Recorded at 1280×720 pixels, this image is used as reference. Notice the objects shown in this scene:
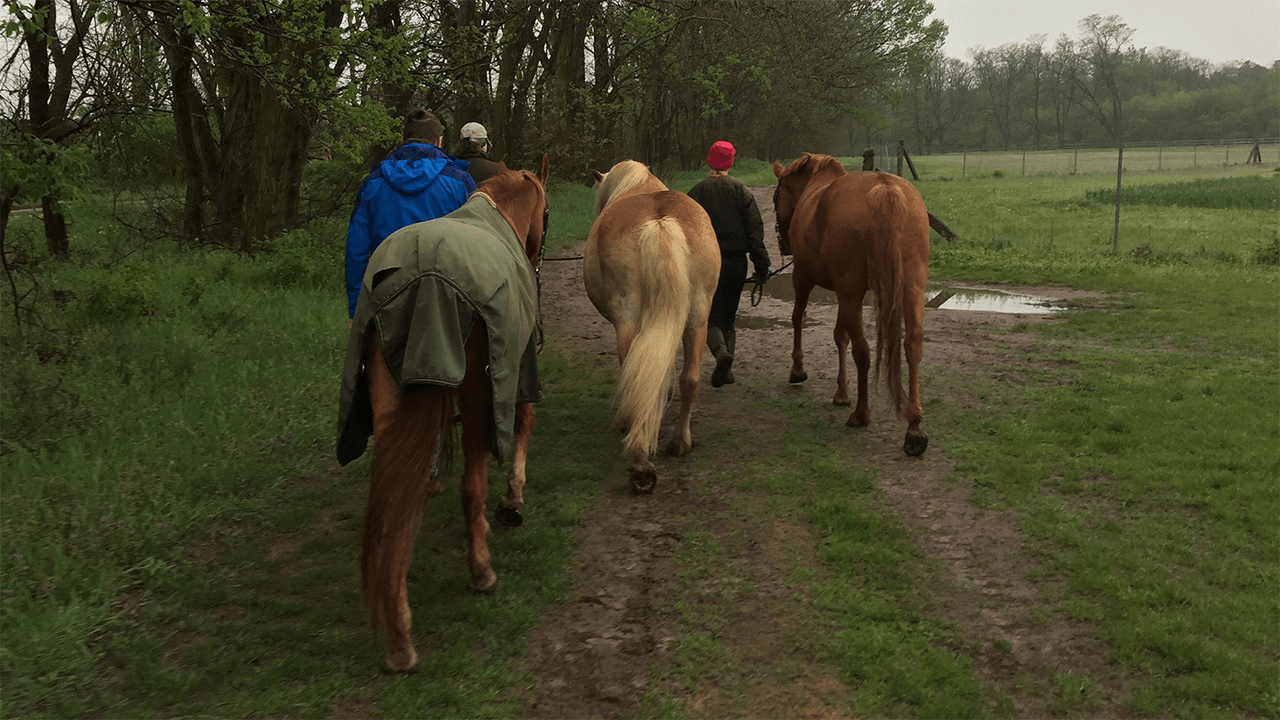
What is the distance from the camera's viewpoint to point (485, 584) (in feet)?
12.9

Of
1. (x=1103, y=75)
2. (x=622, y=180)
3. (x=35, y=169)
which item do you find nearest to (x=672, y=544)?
(x=622, y=180)

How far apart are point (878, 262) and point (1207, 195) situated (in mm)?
23635

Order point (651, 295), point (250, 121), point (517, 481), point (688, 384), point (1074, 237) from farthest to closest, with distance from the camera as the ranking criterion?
point (1074, 237), point (250, 121), point (688, 384), point (651, 295), point (517, 481)

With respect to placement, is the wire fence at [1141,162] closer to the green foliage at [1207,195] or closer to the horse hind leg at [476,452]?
the green foliage at [1207,195]

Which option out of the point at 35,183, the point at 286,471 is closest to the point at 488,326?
the point at 286,471

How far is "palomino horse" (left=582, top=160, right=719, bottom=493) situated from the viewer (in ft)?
15.4

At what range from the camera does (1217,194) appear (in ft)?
80.0

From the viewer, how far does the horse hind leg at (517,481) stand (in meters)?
4.70

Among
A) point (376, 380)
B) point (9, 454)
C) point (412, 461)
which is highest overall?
point (376, 380)

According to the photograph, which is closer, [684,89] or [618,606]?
[618,606]

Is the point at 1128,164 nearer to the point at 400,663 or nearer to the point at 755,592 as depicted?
the point at 755,592

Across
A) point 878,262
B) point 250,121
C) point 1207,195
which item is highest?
point 250,121

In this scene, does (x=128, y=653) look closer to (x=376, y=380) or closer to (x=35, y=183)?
(x=376, y=380)

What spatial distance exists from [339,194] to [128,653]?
12.4 meters
